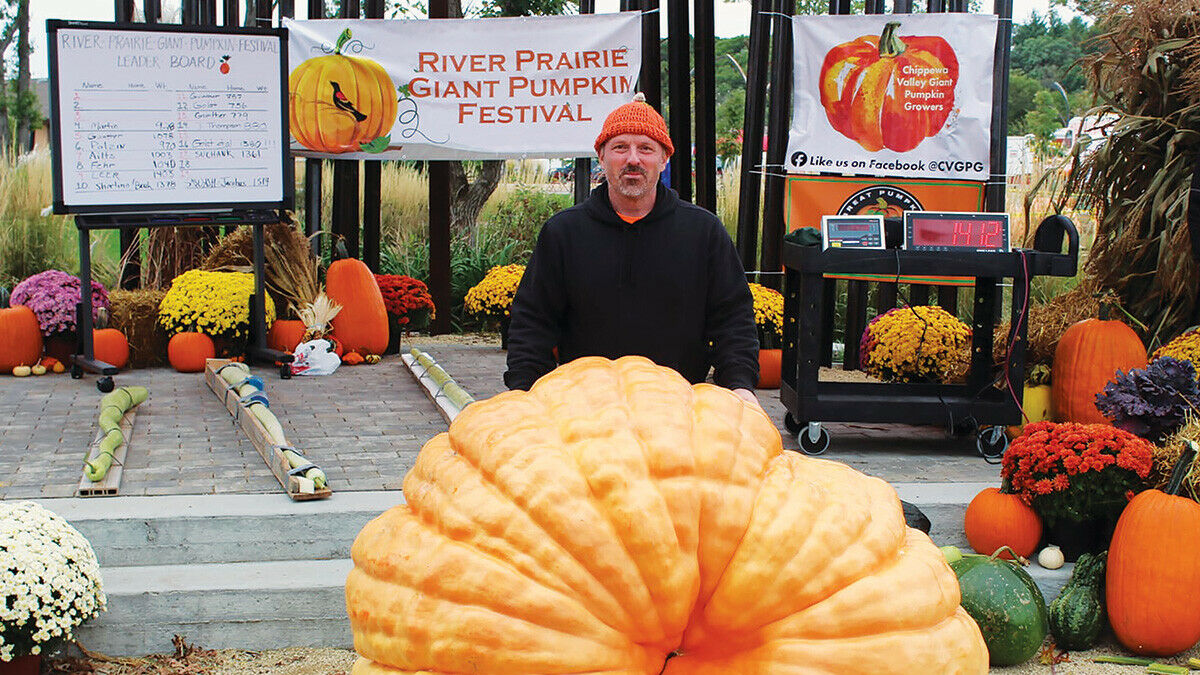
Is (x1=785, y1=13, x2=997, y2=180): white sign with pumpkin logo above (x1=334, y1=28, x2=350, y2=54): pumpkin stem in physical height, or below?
below

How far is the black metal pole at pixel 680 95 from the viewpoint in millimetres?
8438

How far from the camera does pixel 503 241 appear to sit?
39.0 feet

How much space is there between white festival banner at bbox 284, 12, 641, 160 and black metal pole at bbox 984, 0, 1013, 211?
2414mm

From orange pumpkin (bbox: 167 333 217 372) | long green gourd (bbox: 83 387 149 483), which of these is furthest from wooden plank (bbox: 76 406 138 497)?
orange pumpkin (bbox: 167 333 217 372)

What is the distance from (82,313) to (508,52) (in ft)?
10.9

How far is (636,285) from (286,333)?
18.2 ft

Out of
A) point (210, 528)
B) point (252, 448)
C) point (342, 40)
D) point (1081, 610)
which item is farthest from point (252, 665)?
point (342, 40)

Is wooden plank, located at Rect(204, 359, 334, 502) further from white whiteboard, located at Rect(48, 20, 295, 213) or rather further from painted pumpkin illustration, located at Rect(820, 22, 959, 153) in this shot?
painted pumpkin illustration, located at Rect(820, 22, 959, 153)

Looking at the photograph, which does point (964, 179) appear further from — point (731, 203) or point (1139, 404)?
point (731, 203)

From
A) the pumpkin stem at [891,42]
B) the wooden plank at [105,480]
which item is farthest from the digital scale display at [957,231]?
the wooden plank at [105,480]

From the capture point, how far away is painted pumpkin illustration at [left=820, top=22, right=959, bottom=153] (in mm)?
7062

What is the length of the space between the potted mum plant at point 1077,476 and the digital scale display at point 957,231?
4.04 ft

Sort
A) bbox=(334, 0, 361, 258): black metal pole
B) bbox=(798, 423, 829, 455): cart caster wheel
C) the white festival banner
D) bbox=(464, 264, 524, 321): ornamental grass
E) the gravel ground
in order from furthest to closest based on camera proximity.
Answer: bbox=(334, 0, 361, 258): black metal pole, bbox=(464, 264, 524, 321): ornamental grass, the white festival banner, bbox=(798, 423, 829, 455): cart caster wheel, the gravel ground

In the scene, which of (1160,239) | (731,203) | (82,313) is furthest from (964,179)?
(82,313)
